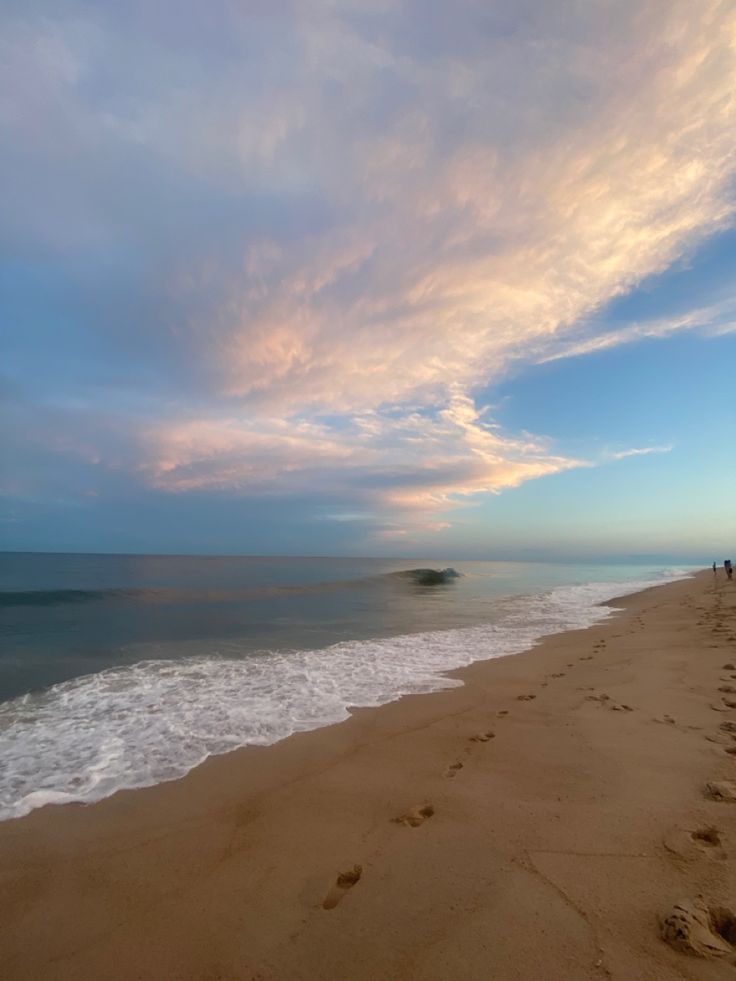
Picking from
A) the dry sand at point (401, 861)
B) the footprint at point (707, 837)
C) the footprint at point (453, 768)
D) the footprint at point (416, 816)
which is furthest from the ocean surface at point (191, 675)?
the footprint at point (707, 837)

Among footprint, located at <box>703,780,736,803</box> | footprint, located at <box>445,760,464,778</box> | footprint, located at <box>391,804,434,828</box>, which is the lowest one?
footprint, located at <box>445,760,464,778</box>

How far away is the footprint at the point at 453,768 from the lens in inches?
198

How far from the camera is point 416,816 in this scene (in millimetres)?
4176

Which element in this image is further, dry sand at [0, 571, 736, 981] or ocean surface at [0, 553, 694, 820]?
ocean surface at [0, 553, 694, 820]

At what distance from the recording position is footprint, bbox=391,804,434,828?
4070 mm

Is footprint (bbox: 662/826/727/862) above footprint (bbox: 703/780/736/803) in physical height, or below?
below

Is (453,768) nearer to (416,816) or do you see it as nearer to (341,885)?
(416,816)

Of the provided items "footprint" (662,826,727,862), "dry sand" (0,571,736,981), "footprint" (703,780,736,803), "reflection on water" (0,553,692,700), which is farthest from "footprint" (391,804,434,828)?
"reflection on water" (0,553,692,700)

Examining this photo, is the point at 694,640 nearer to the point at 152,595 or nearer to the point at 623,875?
the point at 623,875

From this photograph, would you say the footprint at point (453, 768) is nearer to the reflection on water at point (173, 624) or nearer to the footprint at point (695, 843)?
the footprint at point (695, 843)

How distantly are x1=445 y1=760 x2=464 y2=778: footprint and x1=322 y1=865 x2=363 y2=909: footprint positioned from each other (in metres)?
1.80

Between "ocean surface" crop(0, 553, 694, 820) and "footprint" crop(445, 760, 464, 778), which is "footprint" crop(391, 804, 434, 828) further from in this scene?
"ocean surface" crop(0, 553, 694, 820)

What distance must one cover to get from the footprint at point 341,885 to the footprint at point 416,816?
688 millimetres

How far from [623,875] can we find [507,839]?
2.83 ft
